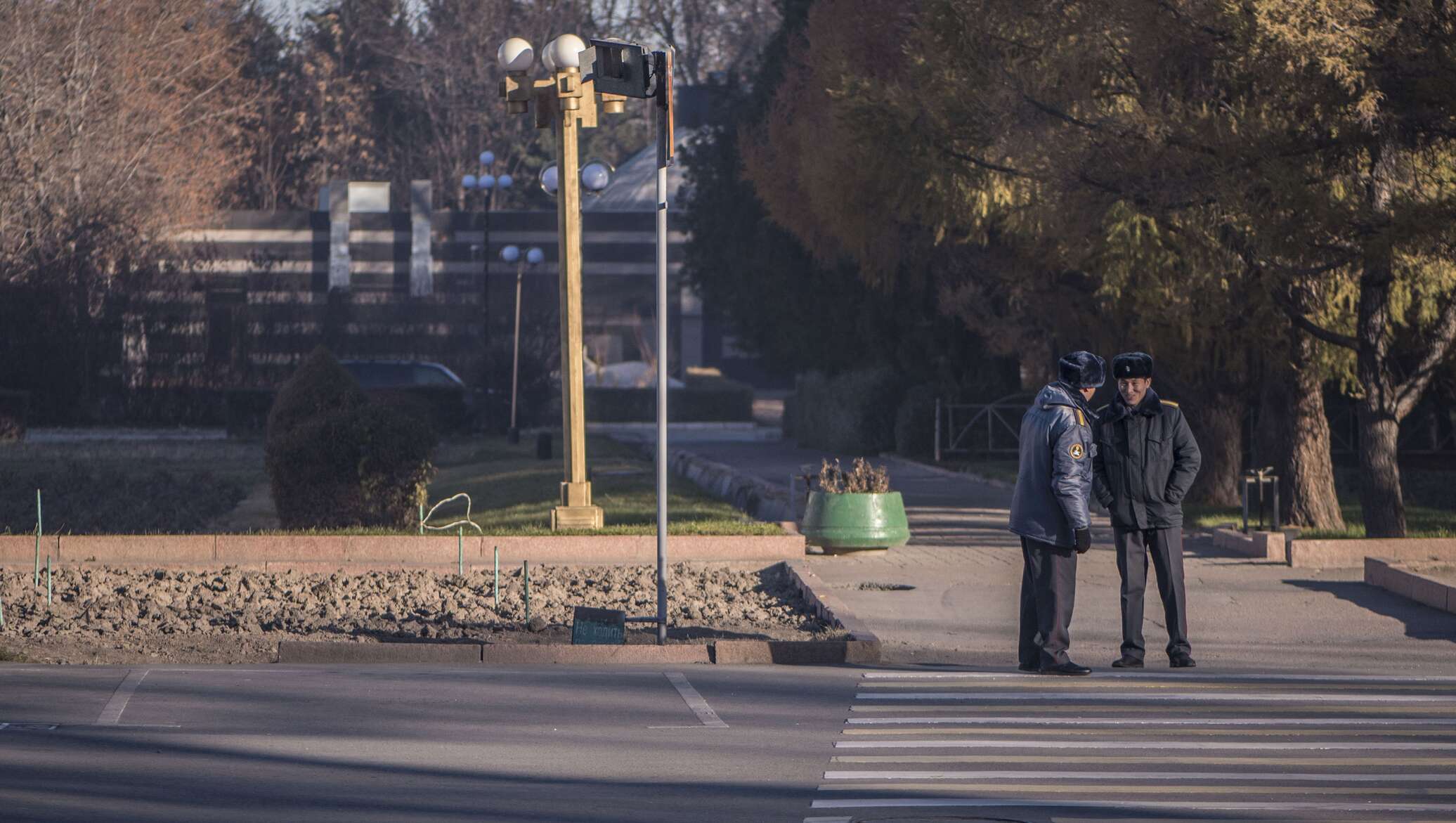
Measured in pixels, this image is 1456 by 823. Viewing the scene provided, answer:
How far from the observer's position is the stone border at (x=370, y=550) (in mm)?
15508

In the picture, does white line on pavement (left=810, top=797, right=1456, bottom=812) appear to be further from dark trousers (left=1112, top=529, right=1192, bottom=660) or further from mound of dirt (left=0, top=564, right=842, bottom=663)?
mound of dirt (left=0, top=564, right=842, bottom=663)

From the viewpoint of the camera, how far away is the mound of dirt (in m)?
11.7

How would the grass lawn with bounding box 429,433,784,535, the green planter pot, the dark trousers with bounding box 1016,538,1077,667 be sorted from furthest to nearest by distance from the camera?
the grass lawn with bounding box 429,433,784,535, the green planter pot, the dark trousers with bounding box 1016,538,1077,667

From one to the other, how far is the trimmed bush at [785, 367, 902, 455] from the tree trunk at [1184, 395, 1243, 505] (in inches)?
548

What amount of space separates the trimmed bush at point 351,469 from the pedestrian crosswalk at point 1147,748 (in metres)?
9.30

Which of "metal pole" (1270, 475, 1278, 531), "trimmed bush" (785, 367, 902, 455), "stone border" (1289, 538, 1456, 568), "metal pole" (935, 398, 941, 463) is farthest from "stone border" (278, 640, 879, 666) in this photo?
"trimmed bush" (785, 367, 902, 455)

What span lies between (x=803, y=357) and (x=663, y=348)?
1065 inches

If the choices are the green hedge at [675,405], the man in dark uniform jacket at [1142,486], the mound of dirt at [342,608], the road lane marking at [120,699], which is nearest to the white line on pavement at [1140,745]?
the man in dark uniform jacket at [1142,486]

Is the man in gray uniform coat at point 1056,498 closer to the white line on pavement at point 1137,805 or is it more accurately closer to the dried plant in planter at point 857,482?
the white line on pavement at point 1137,805

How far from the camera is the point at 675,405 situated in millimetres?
50875

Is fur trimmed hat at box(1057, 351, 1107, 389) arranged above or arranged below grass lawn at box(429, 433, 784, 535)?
above

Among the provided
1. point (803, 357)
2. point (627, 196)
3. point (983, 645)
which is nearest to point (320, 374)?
point (983, 645)

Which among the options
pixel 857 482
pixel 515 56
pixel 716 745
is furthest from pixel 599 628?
pixel 515 56

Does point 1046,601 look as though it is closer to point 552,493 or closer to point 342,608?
point 342,608
